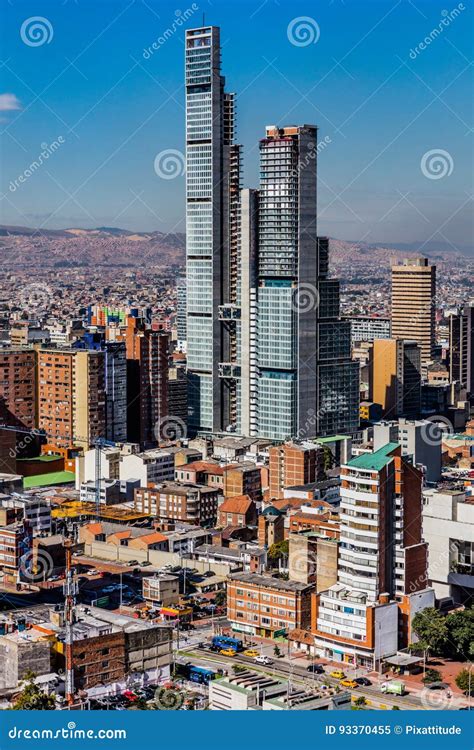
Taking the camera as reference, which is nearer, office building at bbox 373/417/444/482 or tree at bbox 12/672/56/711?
tree at bbox 12/672/56/711

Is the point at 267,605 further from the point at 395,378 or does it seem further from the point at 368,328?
the point at 368,328

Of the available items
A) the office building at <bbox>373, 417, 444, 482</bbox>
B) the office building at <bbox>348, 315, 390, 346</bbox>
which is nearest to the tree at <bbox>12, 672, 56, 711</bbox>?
the office building at <bbox>373, 417, 444, 482</bbox>

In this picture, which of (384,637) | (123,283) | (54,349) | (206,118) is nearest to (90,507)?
(54,349)

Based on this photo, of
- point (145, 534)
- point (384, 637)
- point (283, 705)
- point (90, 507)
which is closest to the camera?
point (283, 705)

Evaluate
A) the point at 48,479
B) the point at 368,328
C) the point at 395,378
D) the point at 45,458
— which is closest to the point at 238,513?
the point at 48,479

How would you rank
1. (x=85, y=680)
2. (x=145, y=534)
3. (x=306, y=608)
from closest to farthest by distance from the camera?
(x=85, y=680), (x=306, y=608), (x=145, y=534)

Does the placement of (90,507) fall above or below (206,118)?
below

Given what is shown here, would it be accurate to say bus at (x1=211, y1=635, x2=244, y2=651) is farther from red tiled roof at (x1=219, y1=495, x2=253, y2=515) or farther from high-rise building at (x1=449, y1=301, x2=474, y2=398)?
high-rise building at (x1=449, y1=301, x2=474, y2=398)

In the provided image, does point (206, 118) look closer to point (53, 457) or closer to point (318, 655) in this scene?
point (53, 457)
